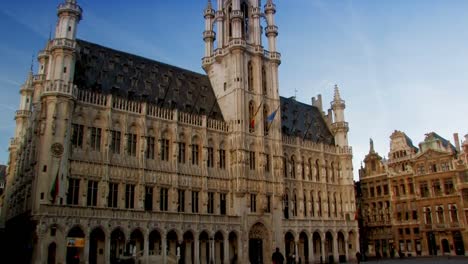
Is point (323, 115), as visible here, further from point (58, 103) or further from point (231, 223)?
point (58, 103)

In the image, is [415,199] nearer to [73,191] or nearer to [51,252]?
[73,191]

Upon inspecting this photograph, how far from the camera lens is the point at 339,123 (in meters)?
72.9

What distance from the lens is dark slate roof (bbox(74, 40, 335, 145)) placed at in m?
48.7

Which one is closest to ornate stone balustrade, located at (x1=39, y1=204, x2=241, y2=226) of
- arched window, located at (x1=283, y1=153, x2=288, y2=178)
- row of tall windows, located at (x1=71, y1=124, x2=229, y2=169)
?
row of tall windows, located at (x1=71, y1=124, x2=229, y2=169)

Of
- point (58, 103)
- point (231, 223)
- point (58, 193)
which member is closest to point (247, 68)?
point (231, 223)

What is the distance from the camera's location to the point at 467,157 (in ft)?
214

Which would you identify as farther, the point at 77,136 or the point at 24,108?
the point at 24,108

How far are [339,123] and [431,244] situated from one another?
2364 centimetres

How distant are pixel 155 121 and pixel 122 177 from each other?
7696 mm

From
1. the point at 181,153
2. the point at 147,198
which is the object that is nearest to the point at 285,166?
the point at 181,153

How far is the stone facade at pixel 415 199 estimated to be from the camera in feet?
215

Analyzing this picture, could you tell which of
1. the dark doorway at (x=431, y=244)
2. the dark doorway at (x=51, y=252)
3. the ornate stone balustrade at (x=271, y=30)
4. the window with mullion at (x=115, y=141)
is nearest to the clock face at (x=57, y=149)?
the window with mullion at (x=115, y=141)

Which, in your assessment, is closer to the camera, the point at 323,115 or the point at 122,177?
the point at 122,177

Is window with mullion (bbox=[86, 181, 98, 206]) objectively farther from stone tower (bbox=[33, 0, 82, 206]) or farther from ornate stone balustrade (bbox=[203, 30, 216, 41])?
ornate stone balustrade (bbox=[203, 30, 216, 41])
